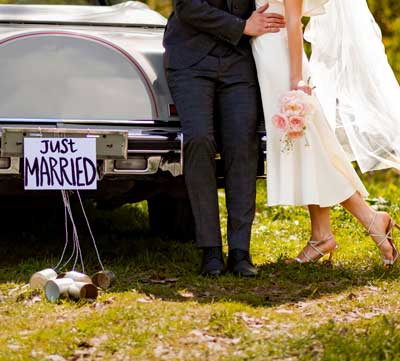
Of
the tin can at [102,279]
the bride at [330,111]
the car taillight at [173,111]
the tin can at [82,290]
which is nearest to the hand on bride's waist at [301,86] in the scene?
the bride at [330,111]

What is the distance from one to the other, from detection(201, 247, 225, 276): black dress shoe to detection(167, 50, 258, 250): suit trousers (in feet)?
0.16

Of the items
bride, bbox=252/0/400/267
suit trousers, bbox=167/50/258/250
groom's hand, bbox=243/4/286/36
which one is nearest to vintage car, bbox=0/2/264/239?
suit trousers, bbox=167/50/258/250

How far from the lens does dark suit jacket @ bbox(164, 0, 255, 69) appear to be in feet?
17.7

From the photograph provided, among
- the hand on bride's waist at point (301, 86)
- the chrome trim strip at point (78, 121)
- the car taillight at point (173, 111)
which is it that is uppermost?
the hand on bride's waist at point (301, 86)

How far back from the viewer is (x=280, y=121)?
5312 mm

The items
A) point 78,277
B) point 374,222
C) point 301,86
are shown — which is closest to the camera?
point 78,277

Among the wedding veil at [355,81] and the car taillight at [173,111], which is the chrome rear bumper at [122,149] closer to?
the car taillight at [173,111]

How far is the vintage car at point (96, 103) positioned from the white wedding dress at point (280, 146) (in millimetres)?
190

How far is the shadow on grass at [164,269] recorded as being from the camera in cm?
516

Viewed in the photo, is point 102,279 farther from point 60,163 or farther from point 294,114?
point 294,114

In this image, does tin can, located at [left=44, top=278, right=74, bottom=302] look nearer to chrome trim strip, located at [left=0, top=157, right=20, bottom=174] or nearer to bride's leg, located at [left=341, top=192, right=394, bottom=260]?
chrome trim strip, located at [left=0, top=157, right=20, bottom=174]

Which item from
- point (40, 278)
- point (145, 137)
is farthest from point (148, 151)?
point (40, 278)

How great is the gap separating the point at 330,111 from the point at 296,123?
15.4 inches

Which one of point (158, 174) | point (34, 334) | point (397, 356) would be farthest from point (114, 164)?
A: point (397, 356)
